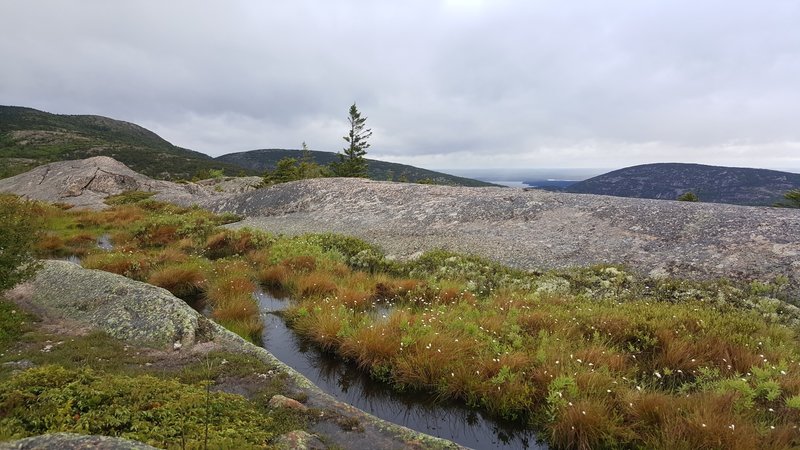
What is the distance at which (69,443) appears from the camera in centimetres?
353

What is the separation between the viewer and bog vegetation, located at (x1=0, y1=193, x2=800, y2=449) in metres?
5.92

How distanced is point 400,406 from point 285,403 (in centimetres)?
207

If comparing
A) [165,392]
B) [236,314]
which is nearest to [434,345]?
[165,392]

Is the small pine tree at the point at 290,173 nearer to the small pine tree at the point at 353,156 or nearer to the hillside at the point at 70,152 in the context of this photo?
the small pine tree at the point at 353,156

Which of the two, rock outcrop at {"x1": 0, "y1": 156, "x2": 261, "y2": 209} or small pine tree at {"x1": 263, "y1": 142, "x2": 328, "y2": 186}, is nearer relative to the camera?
rock outcrop at {"x1": 0, "y1": 156, "x2": 261, "y2": 209}

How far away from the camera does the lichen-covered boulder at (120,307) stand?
802 cm

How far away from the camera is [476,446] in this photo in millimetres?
6004

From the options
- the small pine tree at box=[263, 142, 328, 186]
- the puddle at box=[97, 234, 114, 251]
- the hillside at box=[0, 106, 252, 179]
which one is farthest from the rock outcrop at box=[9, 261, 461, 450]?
the hillside at box=[0, 106, 252, 179]

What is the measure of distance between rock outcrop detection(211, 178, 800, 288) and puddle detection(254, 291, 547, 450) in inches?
326

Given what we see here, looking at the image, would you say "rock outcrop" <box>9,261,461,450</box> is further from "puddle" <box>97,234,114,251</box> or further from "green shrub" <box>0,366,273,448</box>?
"puddle" <box>97,234,114,251</box>

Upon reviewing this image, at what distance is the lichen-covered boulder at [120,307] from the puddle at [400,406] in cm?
188

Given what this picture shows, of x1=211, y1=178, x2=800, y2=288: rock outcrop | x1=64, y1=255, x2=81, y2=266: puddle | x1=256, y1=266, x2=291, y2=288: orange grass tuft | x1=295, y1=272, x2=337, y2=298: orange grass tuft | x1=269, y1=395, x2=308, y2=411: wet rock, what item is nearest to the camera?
x1=269, y1=395, x2=308, y2=411: wet rock

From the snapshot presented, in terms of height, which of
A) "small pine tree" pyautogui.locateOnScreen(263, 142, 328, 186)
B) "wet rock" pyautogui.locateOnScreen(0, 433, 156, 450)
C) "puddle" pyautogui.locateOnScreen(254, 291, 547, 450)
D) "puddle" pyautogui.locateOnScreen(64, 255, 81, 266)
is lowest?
"puddle" pyautogui.locateOnScreen(254, 291, 547, 450)

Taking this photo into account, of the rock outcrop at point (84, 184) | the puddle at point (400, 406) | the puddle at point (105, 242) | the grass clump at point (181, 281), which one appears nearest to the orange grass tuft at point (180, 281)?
the grass clump at point (181, 281)
